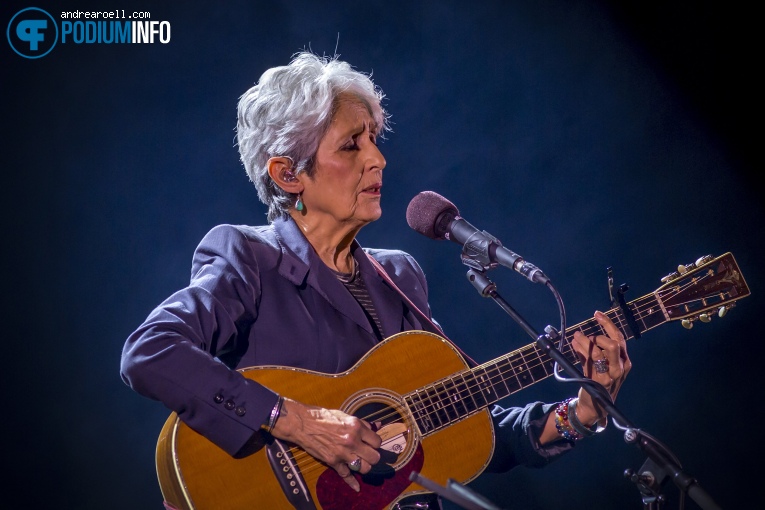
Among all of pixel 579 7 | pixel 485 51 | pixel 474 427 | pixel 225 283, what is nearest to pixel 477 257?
pixel 474 427

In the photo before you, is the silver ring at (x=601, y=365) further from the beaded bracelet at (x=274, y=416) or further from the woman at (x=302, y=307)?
the beaded bracelet at (x=274, y=416)

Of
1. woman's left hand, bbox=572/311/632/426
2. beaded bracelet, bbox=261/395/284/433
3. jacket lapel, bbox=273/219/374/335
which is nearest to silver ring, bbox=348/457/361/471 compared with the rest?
beaded bracelet, bbox=261/395/284/433

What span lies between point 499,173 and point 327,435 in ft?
9.47

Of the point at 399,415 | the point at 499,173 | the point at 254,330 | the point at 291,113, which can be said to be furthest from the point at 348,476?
the point at 499,173

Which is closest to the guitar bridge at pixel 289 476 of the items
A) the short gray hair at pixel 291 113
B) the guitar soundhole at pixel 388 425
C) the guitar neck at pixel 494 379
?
the guitar soundhole at pixel 388 425

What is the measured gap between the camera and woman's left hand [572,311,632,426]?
2760mm

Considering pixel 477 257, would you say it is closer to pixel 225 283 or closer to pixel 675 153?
pixel 225 283

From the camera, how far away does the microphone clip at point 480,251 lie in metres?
2.48

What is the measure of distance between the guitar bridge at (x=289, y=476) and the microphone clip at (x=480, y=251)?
929mm

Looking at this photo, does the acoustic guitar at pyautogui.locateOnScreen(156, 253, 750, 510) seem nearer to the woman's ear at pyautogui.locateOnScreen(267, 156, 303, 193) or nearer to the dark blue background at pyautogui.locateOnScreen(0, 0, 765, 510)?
the woman's ear at pyautogui.locateOnScreen(267, 156, 303, 193)

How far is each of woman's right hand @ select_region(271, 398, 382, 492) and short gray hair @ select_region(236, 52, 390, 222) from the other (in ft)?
3.72

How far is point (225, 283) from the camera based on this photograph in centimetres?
273

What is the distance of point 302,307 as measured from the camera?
9.56ft

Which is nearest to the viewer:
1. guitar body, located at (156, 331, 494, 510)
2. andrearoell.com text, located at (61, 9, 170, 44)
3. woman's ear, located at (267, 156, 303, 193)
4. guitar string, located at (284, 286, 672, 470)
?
guitar body, located at (156, 331, 494, 510)
